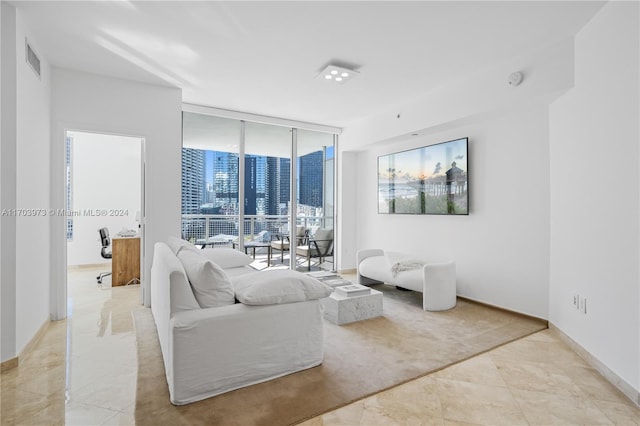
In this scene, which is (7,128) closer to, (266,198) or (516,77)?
(266,198)

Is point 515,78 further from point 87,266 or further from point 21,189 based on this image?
point 87,266

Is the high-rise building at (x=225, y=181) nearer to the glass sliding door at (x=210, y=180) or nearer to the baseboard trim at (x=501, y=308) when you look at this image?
the glass sliding door at (x=210, y=180)

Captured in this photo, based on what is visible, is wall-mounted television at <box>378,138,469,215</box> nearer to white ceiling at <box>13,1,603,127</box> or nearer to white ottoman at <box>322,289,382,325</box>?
white ceiling at <box>13,1,603,127</box>

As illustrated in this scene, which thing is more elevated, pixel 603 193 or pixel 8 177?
pixel 8 177

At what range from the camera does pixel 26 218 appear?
2.57 meters

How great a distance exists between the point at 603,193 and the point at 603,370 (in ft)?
4.05

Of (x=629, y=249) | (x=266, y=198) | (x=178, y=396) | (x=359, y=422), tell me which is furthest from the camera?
(x=266, y=198)

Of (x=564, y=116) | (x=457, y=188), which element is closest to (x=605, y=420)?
(x=564, y=116)

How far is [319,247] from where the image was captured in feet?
19.1

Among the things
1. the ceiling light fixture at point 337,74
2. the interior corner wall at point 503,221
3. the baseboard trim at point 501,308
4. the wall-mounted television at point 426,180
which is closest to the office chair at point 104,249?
the ceiling light fixture at point 337,74

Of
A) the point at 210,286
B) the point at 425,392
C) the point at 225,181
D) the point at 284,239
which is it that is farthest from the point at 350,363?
the point at 225,181

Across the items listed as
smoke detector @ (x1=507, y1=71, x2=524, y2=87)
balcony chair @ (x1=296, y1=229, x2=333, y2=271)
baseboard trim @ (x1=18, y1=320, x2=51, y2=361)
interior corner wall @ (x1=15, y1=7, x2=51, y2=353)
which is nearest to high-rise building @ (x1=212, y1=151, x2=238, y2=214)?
balcony chair @ (x1=296, y1=229, x2=333, y2=271)

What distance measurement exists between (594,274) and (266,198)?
13.9ft

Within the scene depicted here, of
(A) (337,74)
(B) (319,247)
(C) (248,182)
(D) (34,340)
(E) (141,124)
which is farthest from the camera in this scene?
(B) (319,247)
